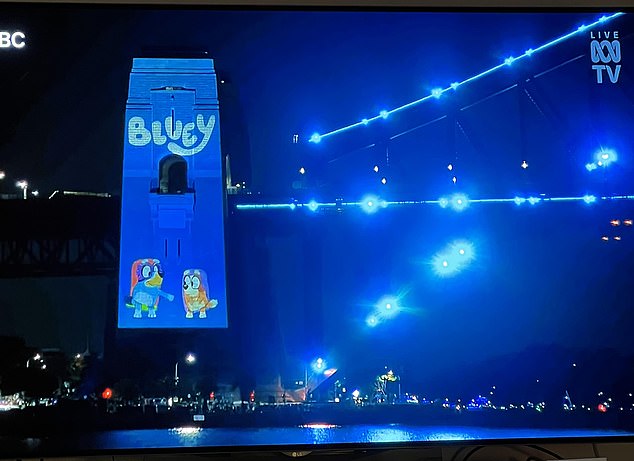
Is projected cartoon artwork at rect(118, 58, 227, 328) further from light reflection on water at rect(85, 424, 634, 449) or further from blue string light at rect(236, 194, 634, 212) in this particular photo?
light reflection on water at rect(85, 424, 634, 449)

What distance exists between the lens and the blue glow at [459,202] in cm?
171

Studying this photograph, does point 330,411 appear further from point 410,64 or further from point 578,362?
point 410,64

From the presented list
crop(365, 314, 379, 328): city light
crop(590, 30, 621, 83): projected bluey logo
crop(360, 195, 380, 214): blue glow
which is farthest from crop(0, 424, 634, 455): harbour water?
crop(590, 30, 621, 83): projected bluey logo

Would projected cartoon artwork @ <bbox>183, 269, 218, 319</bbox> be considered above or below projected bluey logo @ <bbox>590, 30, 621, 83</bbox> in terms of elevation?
below

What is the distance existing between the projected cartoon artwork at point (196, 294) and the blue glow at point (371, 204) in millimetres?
402

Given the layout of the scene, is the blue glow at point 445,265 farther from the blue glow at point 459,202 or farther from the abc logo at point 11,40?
the abc logo at point 11,40

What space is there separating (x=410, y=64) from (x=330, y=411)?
2.77 ft

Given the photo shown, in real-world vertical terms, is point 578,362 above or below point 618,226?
below

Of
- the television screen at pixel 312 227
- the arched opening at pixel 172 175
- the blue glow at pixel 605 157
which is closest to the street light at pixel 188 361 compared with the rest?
the television screen at pixel 312 227

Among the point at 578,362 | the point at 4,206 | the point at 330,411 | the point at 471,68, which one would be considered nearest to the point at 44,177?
the point at 4,206

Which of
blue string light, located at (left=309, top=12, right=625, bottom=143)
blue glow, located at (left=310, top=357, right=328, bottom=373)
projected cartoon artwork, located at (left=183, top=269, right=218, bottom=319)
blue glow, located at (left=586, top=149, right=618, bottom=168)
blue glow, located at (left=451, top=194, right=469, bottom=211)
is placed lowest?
blue glow, located at (left=310, top=357, right=328, bottom=373)

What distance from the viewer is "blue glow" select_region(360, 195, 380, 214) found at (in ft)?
5.57

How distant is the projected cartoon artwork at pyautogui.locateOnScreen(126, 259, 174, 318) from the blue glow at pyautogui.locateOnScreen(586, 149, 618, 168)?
3.49 feet

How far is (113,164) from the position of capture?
167 centimetres
